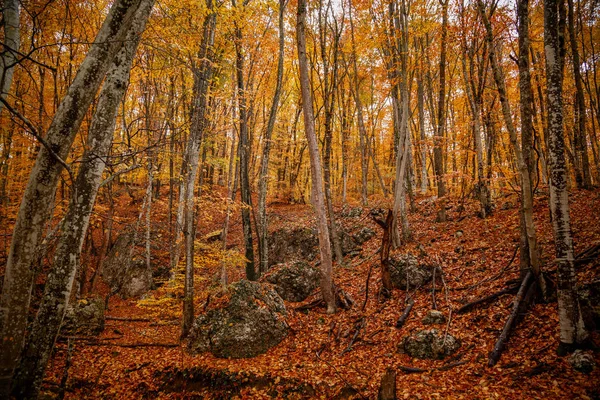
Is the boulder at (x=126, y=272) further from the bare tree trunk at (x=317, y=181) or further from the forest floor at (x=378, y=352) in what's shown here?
the bare tree trunk at (x=317, y=181)

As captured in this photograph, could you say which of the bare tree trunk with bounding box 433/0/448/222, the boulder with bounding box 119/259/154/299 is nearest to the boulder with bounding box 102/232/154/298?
the boulder with bounding box 119/259/154/299

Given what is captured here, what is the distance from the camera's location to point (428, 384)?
4.92 m

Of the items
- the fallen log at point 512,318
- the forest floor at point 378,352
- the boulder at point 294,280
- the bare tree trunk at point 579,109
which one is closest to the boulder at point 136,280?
the forest floor at point 378,352

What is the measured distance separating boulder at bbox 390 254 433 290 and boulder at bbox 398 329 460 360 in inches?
83.1

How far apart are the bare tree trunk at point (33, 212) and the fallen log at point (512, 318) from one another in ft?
22.5

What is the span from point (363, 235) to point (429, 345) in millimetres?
7330

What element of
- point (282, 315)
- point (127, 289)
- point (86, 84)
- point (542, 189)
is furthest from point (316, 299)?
point (542, 189)

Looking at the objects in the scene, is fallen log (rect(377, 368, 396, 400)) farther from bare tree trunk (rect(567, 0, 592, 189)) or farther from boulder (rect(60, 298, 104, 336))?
bare tree trunk (rect(567, 0, 592, 189))

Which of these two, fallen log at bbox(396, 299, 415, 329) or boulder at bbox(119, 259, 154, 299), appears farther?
boulder at bbox(119, 259, 154, 299)

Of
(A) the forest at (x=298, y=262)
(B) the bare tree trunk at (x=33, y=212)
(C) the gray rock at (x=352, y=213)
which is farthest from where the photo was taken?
(C) the gray rock at (x=352, y=213)

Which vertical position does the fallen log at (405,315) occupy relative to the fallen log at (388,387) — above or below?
above

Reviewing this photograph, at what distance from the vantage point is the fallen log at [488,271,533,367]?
504 cm

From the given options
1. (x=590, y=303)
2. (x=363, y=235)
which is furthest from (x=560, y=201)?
(x=363, y=235)

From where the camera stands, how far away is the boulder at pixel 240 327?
6883mm
